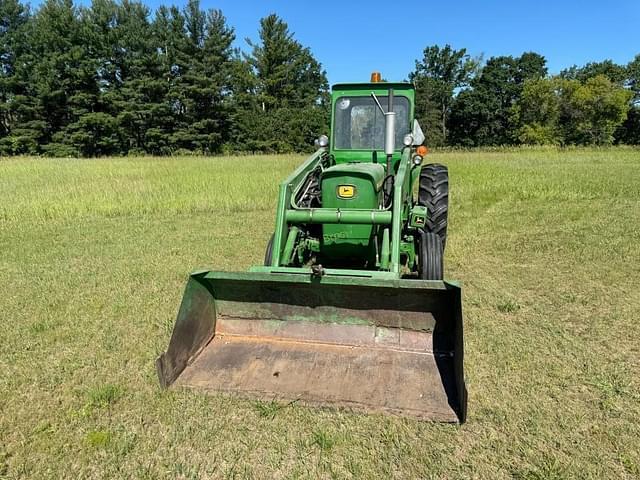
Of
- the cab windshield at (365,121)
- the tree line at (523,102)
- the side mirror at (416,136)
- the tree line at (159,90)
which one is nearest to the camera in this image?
the side mirror at (416,136)

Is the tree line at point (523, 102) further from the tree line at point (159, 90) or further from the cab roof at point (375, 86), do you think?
the cab roof at point (375, 86)

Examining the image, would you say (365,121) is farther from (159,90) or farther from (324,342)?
(159,90)

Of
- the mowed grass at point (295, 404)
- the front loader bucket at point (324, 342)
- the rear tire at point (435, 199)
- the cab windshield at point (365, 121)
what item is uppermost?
the cab windshield at point (365, 121)

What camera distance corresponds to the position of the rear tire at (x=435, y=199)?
5582 millimetres

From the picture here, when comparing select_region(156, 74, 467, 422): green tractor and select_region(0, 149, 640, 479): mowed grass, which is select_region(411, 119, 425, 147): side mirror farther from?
select_region(0, 149, 640, 479): mowed grass

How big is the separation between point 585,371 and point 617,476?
1.12 metres

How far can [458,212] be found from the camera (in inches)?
400

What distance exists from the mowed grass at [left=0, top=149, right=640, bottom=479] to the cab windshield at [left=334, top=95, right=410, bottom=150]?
191cm

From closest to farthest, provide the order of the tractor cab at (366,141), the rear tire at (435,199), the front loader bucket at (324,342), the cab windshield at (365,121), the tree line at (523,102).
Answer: the front loader bucket at (324,342)
the tractor cab at (366,141)
the cab windshield at (365,121)
the rear tire at (435,199)
the tree line at (523,102)

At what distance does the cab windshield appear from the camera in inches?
211

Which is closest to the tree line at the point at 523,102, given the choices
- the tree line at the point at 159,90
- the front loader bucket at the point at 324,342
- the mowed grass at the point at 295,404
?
the tree line at the point at 159,90

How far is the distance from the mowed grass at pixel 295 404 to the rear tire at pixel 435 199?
2.29 feet

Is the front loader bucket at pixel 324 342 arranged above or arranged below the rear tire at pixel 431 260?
below

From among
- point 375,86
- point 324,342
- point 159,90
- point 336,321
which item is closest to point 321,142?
point 375,86
